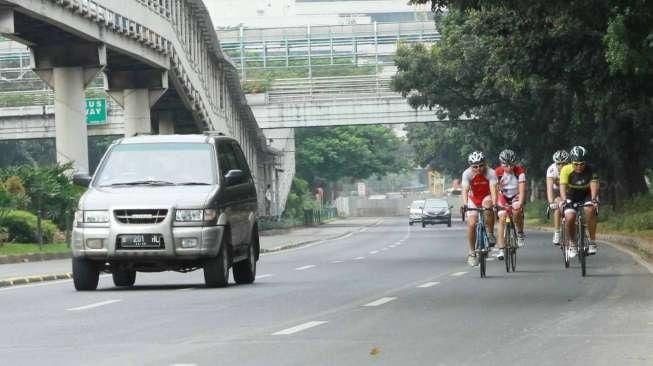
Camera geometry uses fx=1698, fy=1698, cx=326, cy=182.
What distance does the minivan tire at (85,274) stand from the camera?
72.2 feet

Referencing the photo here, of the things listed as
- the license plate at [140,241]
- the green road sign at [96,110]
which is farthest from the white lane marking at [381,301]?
the green road sign at [96,110]

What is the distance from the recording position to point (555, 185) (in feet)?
88.7

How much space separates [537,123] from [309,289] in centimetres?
3907

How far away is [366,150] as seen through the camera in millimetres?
128875

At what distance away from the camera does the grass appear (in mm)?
37875

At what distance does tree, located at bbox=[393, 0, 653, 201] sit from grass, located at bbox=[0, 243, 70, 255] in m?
10.9

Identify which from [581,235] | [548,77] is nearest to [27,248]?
[548,77]

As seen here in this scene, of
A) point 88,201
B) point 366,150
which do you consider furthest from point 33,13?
point 366,150

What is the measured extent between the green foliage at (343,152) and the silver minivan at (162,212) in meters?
103

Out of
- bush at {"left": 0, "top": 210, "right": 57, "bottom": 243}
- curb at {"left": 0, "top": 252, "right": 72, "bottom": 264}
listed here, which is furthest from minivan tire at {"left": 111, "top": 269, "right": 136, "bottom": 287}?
bush at {"left": 0, "top": 210, "right": 57, "bottom": 243}

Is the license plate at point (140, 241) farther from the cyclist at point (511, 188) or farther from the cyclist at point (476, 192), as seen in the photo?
the cyclist at point (511, 188)

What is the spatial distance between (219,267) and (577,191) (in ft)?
19.4

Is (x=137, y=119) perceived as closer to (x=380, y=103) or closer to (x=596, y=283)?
(x=380, y=103)

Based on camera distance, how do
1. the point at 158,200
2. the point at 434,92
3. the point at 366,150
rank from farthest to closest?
the point at 366,150
the point at 434,92
the point at 158,200
